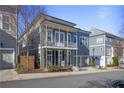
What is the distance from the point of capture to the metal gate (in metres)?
16.4

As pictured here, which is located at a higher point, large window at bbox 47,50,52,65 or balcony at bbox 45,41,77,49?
balcony at bbox 45,41,77,49

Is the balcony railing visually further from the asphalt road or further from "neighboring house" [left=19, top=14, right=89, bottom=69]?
the asphalt road

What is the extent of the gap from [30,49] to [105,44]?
420 inches

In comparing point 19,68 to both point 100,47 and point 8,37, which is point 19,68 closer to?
point 8,37

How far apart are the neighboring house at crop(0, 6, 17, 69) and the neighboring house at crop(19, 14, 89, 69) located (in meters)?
1.22

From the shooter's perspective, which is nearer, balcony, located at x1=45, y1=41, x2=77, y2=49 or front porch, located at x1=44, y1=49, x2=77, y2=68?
balcony, located at x1=45, y1=41, x2=77, y2=49

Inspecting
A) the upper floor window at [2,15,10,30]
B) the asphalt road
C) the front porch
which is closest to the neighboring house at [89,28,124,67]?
the front porch

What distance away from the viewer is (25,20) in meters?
16.8

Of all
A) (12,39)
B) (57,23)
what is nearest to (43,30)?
(57,23)

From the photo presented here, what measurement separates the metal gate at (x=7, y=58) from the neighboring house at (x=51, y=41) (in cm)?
177

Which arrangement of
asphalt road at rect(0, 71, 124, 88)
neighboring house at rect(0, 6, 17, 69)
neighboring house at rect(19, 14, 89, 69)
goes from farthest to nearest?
1. neighboring house at rect(19, 14, 89, 69)
2. neighboring house at rect(0, 6, 17, 69)
3. asphalt road at rect(0, 71, 124, 88)

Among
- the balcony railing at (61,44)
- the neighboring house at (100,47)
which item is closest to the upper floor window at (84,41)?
the neighboring house at (100,47)

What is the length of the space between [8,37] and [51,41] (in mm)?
4817

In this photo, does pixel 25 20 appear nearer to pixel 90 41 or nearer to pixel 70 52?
pixel 70 52
